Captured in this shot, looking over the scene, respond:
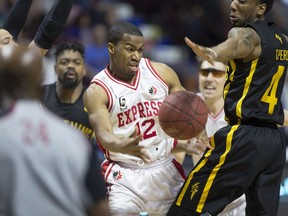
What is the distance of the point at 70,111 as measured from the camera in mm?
7488

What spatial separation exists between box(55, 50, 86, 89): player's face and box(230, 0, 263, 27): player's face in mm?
2660

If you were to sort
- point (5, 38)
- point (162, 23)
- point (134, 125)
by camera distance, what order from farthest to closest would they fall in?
point (162, 23) → point (134, 125) → point (5, 38)

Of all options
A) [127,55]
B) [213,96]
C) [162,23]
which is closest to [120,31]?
[127,55]

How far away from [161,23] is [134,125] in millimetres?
6932

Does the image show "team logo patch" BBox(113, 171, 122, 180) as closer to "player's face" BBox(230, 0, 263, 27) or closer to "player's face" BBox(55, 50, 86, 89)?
"player's face" BBox(230, 0, 263, 27)

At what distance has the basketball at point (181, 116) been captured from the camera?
514 centimetres

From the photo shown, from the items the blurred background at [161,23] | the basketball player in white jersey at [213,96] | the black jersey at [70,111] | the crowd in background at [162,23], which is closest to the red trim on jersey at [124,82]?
the basketball player in white jersey at [213,96]

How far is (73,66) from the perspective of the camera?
7594mm

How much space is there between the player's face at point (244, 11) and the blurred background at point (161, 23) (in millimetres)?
5070

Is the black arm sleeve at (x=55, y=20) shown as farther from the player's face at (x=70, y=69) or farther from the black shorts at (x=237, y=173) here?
the player's face at (x=70, y=69)

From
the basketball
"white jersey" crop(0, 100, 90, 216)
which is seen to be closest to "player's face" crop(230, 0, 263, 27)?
the basketball

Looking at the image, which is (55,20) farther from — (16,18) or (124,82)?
(124,82)

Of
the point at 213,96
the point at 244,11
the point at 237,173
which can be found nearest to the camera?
the point at 237,173

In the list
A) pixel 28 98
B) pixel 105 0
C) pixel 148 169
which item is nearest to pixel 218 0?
pixel 105 0
